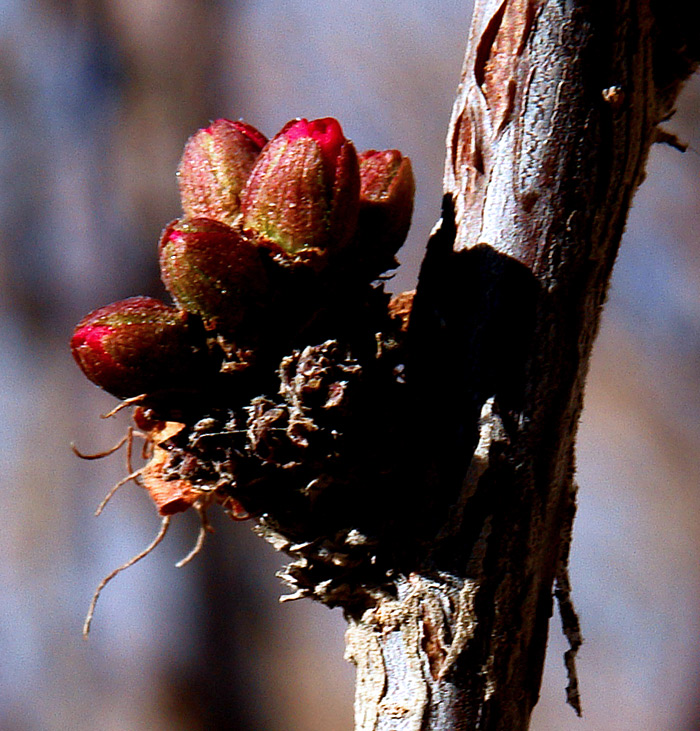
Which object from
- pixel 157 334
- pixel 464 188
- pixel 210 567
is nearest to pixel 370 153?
pixel 464 188

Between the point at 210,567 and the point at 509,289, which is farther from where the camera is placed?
the point at 210,567

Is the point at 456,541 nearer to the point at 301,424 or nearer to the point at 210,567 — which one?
the point at 301,424

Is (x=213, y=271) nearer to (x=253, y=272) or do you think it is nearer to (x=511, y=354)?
(x=253, y=272)

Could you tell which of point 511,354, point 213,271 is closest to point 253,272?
point 213,271

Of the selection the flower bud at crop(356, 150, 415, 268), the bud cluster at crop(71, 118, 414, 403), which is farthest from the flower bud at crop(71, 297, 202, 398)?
the flower bud at crop(356, 150, 415, 268)

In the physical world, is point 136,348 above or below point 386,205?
below

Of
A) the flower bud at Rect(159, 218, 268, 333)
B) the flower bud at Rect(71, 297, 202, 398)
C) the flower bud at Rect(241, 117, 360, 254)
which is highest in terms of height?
the flower bud at Rect(241, 117, 360, 254)

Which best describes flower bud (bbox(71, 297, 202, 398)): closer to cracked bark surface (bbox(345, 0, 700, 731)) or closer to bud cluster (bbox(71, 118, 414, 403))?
bud cluster (bbox(71, 118, 414, 403))
